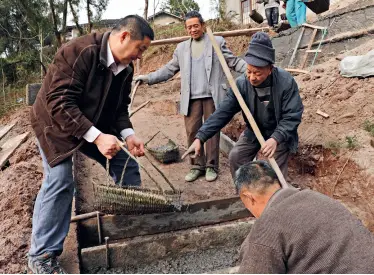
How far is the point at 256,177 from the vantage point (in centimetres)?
200

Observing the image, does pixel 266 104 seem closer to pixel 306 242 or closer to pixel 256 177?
pixel 256 177

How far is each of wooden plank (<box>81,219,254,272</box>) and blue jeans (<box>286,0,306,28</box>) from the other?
7779 millimetres

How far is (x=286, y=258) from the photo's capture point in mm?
1731

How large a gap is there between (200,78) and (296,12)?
6.61m

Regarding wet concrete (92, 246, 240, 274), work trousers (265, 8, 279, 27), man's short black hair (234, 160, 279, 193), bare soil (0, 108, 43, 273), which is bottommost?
wet concrete (92, 246, 240, 274)

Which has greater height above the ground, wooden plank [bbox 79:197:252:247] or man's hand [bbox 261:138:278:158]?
man's hand [bbox 261:138:278:158]

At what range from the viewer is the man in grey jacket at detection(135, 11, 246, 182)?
4.82 meters

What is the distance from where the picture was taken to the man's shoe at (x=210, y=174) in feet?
16.2

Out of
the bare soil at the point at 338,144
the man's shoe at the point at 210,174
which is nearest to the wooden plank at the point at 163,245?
the man's shoe at the point at 210,174

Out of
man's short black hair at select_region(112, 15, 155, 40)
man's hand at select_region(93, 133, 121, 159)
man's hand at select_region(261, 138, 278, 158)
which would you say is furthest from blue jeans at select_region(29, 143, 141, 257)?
man's hand at select_region(261, 138, 278, 158)

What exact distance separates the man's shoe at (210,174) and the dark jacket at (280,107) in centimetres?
132

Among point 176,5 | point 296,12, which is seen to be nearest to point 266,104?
point 296,12

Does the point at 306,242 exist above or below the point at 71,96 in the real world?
below

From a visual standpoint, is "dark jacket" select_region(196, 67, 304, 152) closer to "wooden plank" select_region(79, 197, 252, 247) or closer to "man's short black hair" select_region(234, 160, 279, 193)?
"wooden plank" select_region(79, 197, 252, 247)
